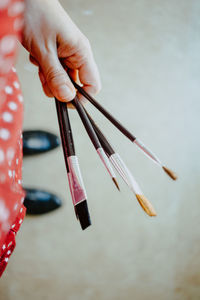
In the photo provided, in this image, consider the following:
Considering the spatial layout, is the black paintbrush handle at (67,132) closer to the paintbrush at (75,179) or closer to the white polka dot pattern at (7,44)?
the paintbrush at (75,179)

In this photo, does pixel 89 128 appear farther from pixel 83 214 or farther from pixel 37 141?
pixel 37 141

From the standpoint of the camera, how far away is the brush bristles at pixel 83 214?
0.27m

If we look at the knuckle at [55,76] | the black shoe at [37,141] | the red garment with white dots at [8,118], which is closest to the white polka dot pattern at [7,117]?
the red garment with white dots at [8,118]

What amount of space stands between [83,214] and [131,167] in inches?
33.2

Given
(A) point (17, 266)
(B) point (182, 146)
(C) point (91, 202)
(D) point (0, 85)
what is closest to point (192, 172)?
(B) point (182, 146)

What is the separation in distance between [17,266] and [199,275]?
0.95 m

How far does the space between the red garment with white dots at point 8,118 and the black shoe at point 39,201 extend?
70 centimetres

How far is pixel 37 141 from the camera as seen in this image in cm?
101

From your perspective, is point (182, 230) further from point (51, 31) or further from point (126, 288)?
point (51, 31)

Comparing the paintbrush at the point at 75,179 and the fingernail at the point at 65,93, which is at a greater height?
the fingernail at the point at 65,93

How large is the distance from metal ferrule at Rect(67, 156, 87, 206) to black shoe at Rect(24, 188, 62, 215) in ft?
2.60

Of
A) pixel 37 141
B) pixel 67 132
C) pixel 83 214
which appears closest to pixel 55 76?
pixel 67 132

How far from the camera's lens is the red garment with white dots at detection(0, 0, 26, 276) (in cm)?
18

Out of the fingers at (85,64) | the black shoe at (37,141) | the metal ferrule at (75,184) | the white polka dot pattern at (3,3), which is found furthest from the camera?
the black shoe at (37,141)
